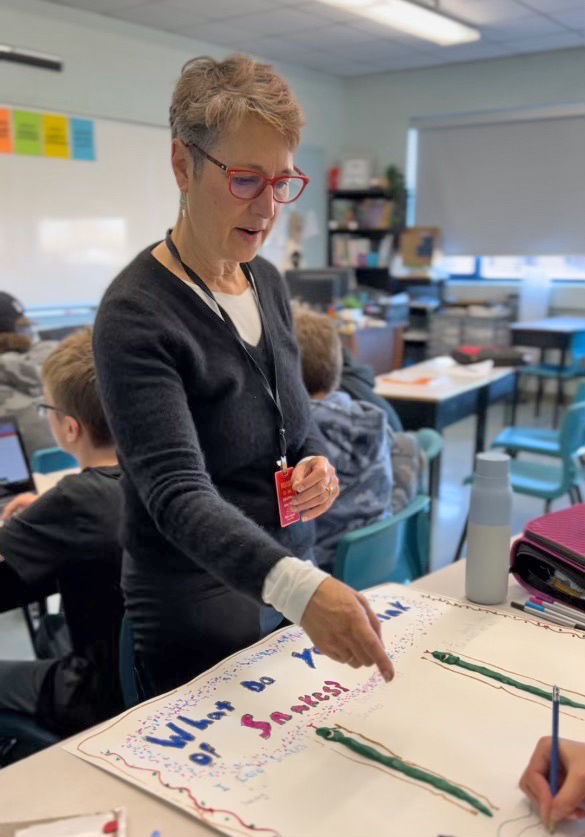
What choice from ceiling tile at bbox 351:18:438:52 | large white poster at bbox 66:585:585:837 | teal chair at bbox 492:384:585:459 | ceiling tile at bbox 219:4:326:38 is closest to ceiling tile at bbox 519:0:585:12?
ceiling tile at bbox 351:18:438:52

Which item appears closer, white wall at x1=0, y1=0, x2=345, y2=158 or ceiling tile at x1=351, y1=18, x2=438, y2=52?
white wall at x1=0, y1=0, x2=345, y2=158

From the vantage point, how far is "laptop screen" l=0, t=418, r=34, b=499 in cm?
204

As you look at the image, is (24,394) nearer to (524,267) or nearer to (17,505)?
(17,505)

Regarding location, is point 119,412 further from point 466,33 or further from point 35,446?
point 466,33

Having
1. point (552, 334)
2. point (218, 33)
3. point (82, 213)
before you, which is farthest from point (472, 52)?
point (82, 213)

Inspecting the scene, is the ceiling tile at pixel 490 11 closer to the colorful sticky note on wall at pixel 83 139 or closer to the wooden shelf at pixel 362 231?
the wooden shelf at pixel 362 231

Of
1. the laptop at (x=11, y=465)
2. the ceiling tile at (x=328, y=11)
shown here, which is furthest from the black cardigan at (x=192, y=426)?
the ceiling tile at (x=328, y=11)

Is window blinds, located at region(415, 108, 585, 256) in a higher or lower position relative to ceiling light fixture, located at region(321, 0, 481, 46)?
lower

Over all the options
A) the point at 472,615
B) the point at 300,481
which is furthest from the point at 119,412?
the point at 472,615

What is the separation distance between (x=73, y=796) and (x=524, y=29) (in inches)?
239

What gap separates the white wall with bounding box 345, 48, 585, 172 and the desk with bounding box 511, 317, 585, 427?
1752 mm

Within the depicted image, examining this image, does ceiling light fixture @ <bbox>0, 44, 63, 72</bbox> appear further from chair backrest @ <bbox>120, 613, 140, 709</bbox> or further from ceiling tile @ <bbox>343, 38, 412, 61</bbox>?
chair backrest @ <bbox>120, 613, 140, 709</bbox>

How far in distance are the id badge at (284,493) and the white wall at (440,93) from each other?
5.61 m

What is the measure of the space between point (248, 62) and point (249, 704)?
840 mm
